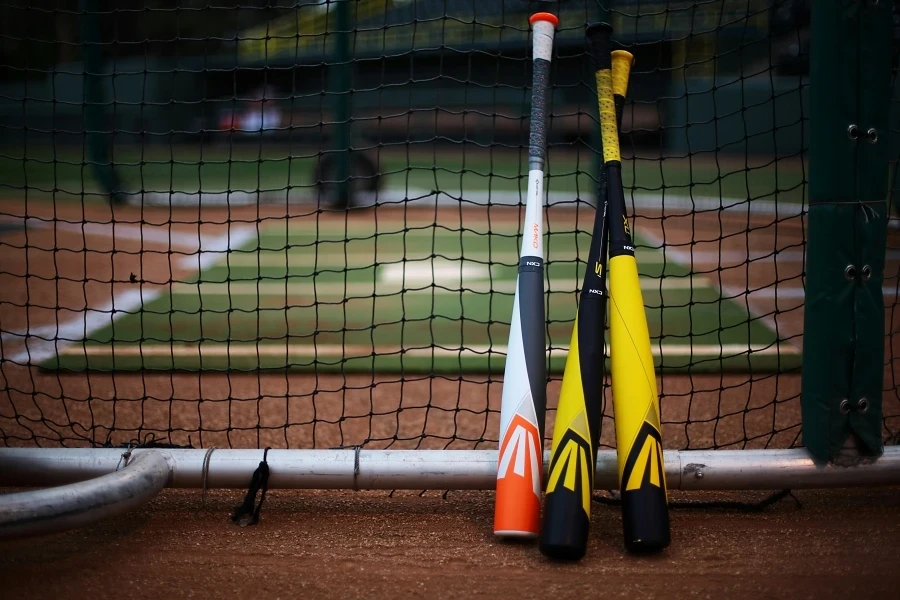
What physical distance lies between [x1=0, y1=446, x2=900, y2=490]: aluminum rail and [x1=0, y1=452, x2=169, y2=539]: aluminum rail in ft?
0.40

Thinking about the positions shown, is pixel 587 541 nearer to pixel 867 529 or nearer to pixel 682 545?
pixel 682 545

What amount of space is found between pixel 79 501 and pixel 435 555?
2.80 ft

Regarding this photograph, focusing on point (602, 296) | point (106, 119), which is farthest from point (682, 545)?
point (106, 119)

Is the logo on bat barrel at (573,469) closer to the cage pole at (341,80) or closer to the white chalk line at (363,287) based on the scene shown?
the white chalk line at (363,287)

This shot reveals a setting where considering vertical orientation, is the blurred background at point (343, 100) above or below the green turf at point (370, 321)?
above

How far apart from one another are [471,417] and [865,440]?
138cm

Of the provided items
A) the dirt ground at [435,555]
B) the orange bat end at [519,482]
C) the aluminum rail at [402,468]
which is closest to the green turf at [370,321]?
the aluminum rail at [402,468]

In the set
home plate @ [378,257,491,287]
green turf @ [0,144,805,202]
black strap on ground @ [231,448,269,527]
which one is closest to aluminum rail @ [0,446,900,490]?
black strap on ground @ [231,448,269,527]

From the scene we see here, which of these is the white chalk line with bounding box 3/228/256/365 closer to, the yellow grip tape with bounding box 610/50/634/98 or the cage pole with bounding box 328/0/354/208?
the yellow grip tape with bounding box 610/50/634/98

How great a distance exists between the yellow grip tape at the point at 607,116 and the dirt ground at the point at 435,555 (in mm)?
983

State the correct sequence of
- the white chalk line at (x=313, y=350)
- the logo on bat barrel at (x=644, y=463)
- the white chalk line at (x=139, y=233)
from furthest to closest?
the white chalk line at (x=139, y=233) < the white chalk line at (x=313, y=350) < the logo on bat barrel at (x=644, y=463)

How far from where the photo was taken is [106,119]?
9016 mm

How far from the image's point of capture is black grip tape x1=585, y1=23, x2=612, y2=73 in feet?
7.08

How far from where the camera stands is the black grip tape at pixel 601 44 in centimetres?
216
